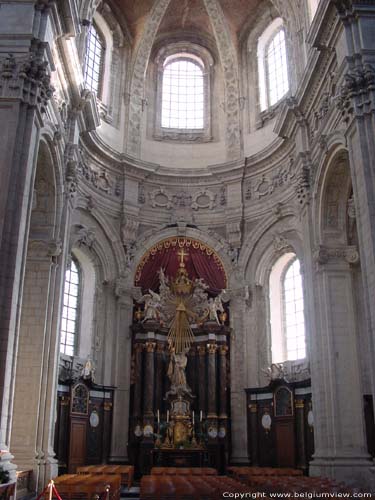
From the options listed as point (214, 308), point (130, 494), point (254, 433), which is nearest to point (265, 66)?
point (214, 308)

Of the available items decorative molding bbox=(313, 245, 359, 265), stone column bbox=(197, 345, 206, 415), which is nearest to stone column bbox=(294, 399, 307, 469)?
stone column bbox=(197, 345, 206, 415)

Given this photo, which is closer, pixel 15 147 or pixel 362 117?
pixel 15 147

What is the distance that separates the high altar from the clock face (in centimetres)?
140

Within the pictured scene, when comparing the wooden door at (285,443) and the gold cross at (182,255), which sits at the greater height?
the gold cross at (182,255)

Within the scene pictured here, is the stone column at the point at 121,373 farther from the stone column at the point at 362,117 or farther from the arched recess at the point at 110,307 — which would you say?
the stone column at the point at 362,117

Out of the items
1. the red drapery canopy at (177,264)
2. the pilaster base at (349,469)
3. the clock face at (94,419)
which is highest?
the red drapery canopy at (177,264)

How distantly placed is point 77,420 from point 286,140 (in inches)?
516

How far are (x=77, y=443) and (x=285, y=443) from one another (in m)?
7.49

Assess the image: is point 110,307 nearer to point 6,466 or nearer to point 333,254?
point 333,254

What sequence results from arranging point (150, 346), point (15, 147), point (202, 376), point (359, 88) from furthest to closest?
point (202, 376) → point (150, 346) → point (359, 88) → point (15, 147)

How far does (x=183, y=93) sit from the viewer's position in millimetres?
28672

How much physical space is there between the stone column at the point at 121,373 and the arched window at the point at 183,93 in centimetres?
876

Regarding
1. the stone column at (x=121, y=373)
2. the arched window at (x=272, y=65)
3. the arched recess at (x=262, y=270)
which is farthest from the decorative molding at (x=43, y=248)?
the arched window at (x=272, y=65)

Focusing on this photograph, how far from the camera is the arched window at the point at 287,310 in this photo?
23.2 metres
